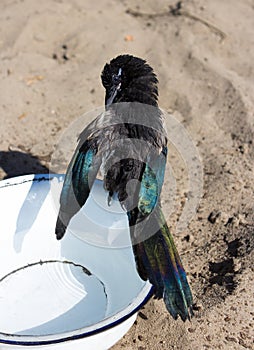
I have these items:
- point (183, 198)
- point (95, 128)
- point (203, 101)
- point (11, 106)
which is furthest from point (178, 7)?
point (95, 128)

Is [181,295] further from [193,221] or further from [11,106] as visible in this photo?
[11,106]

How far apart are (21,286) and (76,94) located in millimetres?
1828

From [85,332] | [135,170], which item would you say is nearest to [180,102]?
[135,170]

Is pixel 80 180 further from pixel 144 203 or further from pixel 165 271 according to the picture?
pixel 165 271

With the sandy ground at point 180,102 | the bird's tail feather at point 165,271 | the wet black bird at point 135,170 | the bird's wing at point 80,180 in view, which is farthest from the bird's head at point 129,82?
the sandy ground at point 180,102

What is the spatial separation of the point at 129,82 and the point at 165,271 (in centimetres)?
95

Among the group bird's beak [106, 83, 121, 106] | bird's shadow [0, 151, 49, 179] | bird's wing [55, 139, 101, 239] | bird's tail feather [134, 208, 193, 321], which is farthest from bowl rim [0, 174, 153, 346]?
bird's shadow [0, 151, 49, 179]

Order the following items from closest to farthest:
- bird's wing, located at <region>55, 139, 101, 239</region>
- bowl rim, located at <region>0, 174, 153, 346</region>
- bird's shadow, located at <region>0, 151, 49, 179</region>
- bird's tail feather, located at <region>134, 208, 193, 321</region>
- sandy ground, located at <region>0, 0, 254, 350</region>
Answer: bowl rim, located at <region>0, 174, 153, 346</region> → bird's tail feather, located at <region>134, 208, 193, 321</region> → bird's wing, located at <region>55, 139, 101, 239</region> → sandy ground, located at <region>0, 0, 254, 350</region> → bird's shadow, located at <region>0, 151, 49, 179</region>

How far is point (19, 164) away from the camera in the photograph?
4027mm

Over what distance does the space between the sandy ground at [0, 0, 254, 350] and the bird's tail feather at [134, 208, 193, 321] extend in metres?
0.33

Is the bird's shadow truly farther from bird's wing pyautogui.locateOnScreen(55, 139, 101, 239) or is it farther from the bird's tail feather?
the bird's tail feather

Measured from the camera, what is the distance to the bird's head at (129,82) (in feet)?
10.1

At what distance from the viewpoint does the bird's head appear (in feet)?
10.1

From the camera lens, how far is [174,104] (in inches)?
181
